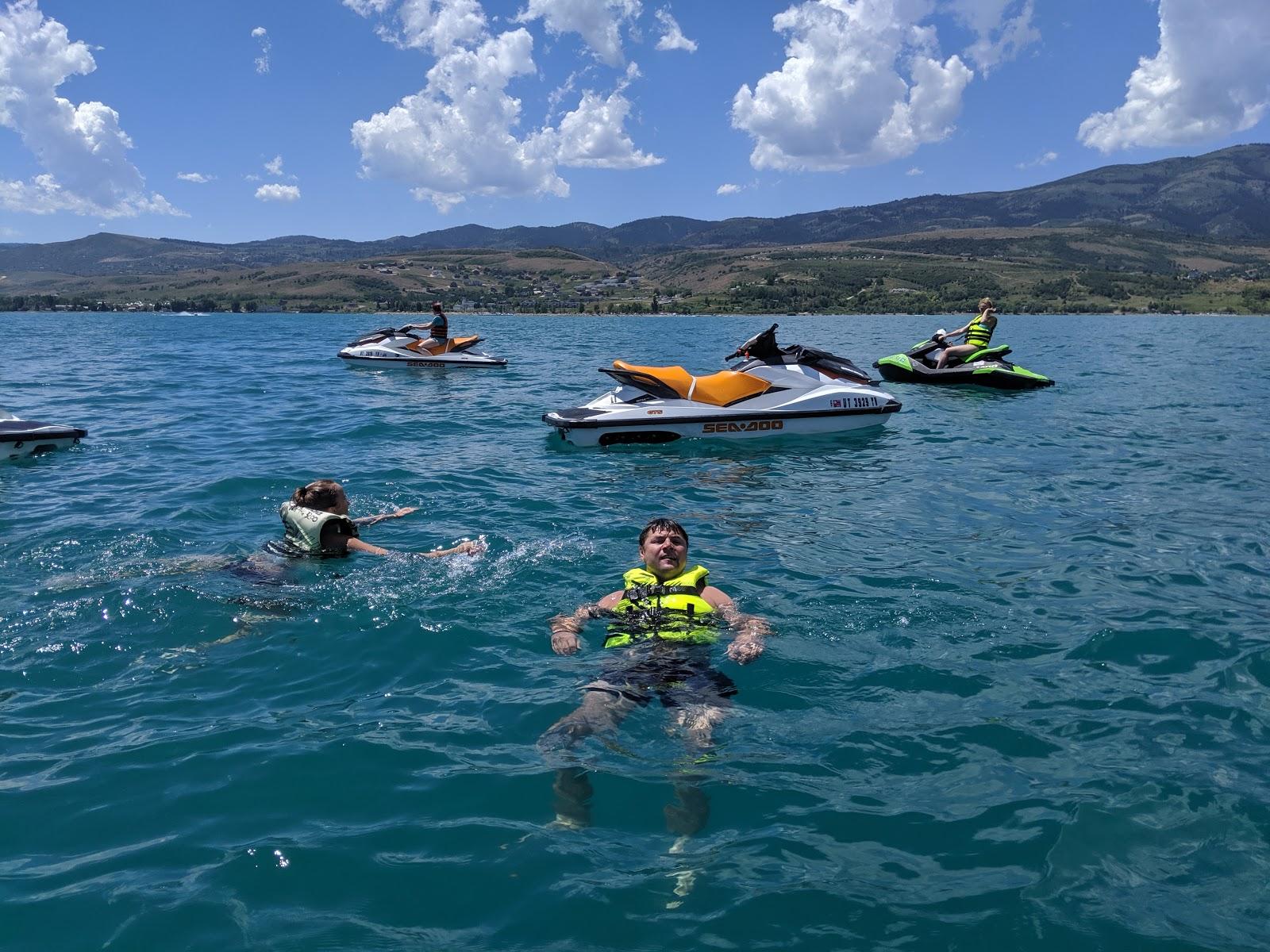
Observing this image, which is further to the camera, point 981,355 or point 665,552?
point 981,355

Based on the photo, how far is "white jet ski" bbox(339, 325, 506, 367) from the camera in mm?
31797

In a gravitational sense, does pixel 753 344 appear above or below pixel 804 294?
below

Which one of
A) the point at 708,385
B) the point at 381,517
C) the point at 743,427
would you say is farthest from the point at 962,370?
the point at 381,517

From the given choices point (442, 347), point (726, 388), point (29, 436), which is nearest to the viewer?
point (29, 436)

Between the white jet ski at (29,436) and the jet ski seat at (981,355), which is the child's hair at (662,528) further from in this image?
the jet ski seat at (981,355)

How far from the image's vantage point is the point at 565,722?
5.39 m

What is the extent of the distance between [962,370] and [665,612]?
68.9 feet

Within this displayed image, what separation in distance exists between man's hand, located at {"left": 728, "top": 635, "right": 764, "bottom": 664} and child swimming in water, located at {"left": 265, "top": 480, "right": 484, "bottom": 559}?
362 centimetres

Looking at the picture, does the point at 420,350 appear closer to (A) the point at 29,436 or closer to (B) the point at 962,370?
(A) the point at 29,436

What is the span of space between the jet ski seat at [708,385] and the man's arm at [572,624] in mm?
10073

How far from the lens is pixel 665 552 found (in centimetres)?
657

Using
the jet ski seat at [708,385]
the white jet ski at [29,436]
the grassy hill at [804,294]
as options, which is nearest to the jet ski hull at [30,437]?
the white jet ski at [29,436]

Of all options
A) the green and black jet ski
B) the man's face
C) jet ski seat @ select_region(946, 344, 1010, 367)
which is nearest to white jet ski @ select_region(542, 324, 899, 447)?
the green and black jet ski

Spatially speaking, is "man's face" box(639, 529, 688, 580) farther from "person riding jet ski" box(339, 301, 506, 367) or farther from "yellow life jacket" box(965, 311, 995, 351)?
"person riding jet ski" box(339, 301, 506, 367)
